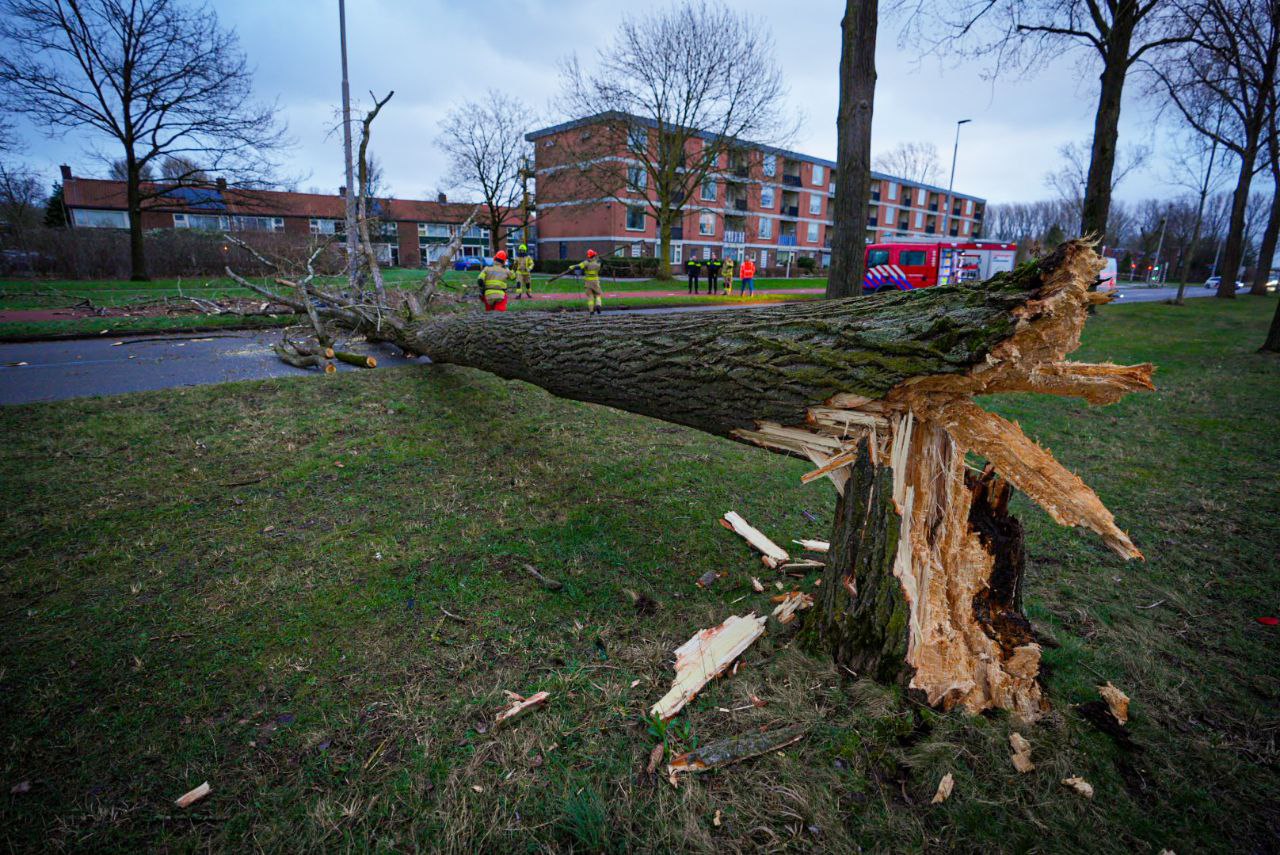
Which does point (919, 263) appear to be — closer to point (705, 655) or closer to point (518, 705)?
point (705, 655)

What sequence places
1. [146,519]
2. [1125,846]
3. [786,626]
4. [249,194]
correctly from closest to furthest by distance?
[1125,846] → [786,626] → [146,519] → [249,194]

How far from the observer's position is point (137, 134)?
65.9 ft

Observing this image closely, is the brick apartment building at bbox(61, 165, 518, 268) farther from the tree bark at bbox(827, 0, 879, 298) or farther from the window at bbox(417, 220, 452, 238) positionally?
the tree bark at bbox(827, 0, 879, 298)

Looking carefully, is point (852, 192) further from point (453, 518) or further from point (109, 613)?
point (109, 613)

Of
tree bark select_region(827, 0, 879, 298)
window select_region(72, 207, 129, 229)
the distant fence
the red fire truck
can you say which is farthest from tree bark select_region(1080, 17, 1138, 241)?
window select_region(72, 207, 129, 229)

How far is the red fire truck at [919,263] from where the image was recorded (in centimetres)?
2094

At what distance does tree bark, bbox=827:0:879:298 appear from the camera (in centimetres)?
586

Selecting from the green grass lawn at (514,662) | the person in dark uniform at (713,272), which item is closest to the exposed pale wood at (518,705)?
the green grass lawn at (514,662)

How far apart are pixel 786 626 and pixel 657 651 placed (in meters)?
0.68

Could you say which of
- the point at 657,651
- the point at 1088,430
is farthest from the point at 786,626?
the point at 1088,430

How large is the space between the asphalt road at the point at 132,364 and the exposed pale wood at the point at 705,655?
138 inches

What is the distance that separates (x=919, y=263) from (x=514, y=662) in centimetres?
2279

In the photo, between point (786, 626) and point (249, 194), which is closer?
point (786, 626)

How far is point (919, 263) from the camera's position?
21203 mm
